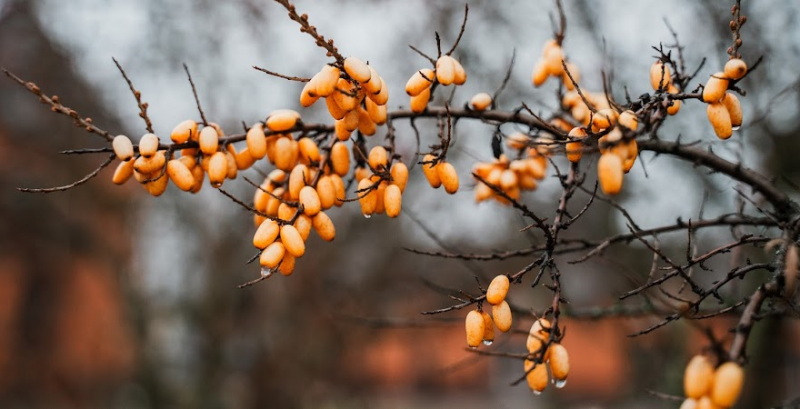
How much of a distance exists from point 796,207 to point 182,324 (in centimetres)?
1087

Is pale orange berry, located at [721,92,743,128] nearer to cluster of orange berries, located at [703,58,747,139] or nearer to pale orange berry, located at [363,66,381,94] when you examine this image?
cluster of orange berries, located at [703,58,747,139]

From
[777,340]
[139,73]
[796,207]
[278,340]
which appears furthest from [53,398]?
[796,207]

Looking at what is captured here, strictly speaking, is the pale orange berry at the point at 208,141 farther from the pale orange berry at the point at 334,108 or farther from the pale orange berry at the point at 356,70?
the pale orange berry at the point at 356,70

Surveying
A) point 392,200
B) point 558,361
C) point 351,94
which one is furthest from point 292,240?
point 558,361

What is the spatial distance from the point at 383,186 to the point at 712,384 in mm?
1071

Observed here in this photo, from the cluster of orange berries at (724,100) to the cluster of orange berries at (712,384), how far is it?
0.71 m

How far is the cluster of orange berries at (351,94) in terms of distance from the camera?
5.55 feet

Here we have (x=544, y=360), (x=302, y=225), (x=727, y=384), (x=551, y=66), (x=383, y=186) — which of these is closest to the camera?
(x=727, y=384)

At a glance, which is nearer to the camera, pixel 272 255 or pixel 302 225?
pixel 272 255

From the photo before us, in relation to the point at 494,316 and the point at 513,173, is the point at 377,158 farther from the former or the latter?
the point at 513,173

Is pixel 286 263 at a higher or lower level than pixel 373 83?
lower

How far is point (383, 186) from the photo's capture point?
1942 millimetres

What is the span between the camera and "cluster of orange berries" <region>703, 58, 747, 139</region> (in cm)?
158

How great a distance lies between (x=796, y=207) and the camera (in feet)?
6.36
